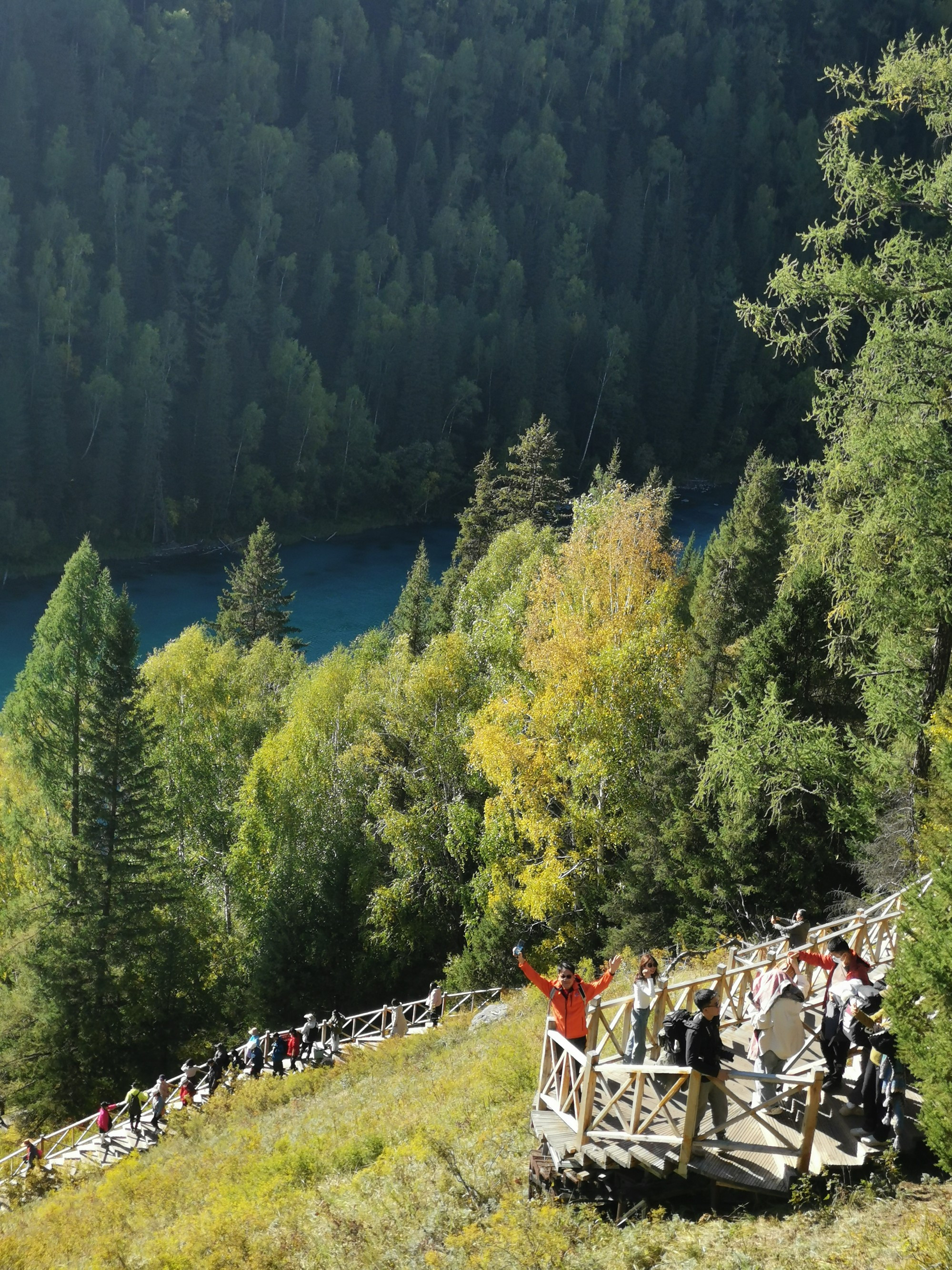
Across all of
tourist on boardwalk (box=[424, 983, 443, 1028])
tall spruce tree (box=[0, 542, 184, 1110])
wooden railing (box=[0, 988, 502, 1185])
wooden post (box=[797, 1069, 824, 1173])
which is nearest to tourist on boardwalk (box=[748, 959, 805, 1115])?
wooden post (box=[797, 1069, 824, 1173])

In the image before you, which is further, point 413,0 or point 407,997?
point 413,0

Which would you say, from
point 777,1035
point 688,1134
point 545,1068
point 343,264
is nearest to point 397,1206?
point 545,1068

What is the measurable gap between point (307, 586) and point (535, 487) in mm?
36146

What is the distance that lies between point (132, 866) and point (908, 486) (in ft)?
76.6

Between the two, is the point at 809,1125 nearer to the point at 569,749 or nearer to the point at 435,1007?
the point at 435,1007

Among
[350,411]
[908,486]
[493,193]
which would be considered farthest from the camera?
[493,193]

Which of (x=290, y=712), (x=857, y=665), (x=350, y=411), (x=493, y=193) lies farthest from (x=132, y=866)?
(x=493, y=193)

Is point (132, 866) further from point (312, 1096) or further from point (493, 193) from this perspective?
point (493, 193)

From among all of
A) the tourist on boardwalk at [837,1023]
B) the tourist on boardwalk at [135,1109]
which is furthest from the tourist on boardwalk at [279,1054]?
the tourist on boardwalk at [837,1023]

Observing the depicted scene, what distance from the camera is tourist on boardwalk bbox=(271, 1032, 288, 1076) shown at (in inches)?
767

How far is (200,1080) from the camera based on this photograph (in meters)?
21.4

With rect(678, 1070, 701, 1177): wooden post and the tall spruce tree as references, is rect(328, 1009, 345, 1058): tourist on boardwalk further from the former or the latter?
rect(678, 1070, 701, 1177): wooden post

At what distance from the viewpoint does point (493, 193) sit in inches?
5379

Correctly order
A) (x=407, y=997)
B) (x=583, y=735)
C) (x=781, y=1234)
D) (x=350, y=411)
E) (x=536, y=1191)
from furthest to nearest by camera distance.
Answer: (x=350, y=411) < (x=407, y=997) < (x=583, y=735) < (x=536, y=1191) < (x=781, y=1234)
